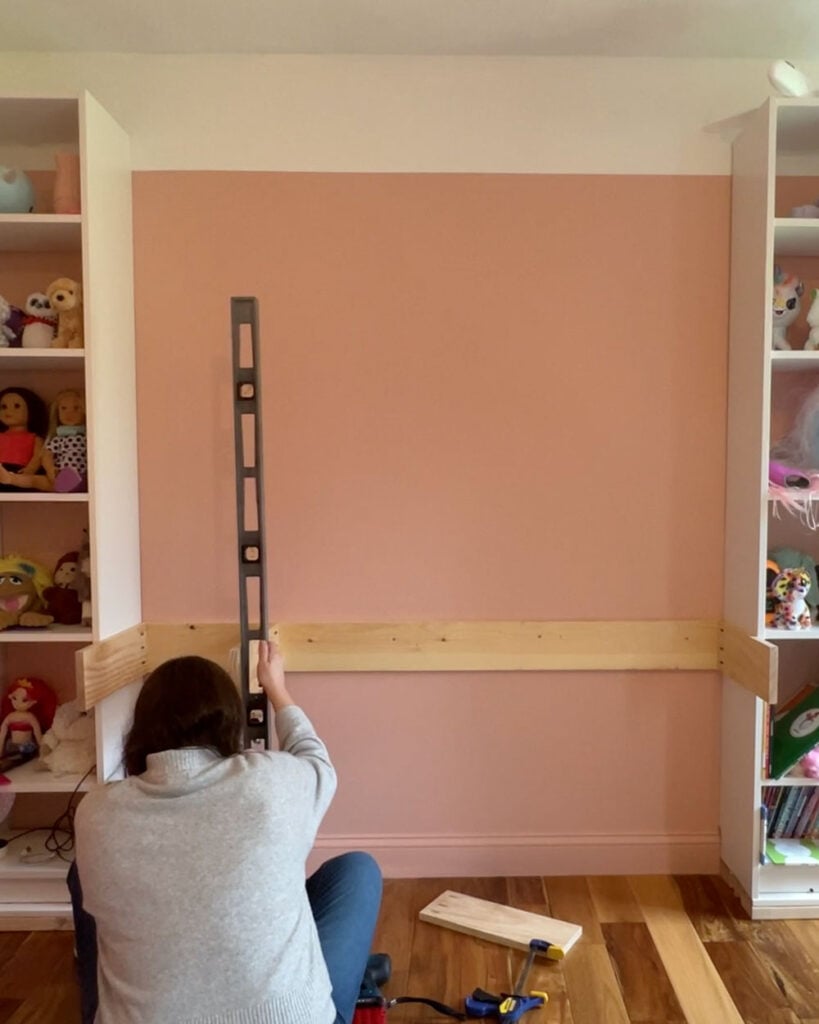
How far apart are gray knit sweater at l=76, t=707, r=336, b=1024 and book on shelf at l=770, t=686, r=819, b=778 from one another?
1.45 metres

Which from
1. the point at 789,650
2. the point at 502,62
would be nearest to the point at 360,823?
the point at 789,650

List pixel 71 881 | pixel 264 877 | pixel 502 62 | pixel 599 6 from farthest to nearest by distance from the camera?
1. pixel 502 62
2. pixel 599 6
3. pixel 71 881
4. pixel 264 877

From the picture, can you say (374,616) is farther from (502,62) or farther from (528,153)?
(502,62)

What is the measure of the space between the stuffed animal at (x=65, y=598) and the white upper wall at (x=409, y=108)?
1118 millimetres

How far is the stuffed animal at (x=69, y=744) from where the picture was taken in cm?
211

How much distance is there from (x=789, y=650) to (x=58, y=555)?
210 centimetres

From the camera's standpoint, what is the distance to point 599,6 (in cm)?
196

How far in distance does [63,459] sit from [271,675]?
88cm

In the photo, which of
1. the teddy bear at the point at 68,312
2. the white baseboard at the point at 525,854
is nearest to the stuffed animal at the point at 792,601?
the white baseboard at the point at 525,854

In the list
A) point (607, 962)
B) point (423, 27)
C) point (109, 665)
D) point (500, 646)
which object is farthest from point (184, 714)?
point (423, 27)

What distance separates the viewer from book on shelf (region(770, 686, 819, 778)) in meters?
2.09

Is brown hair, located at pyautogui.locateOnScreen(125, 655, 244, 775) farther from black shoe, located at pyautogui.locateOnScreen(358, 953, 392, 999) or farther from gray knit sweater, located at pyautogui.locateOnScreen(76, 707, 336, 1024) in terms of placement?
black shoe, located at pyautogui.locateOnScreen(358, 953, 392, 999)

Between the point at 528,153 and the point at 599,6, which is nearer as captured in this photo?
the point at 599,6

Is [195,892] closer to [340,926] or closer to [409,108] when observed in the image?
[340,926]
